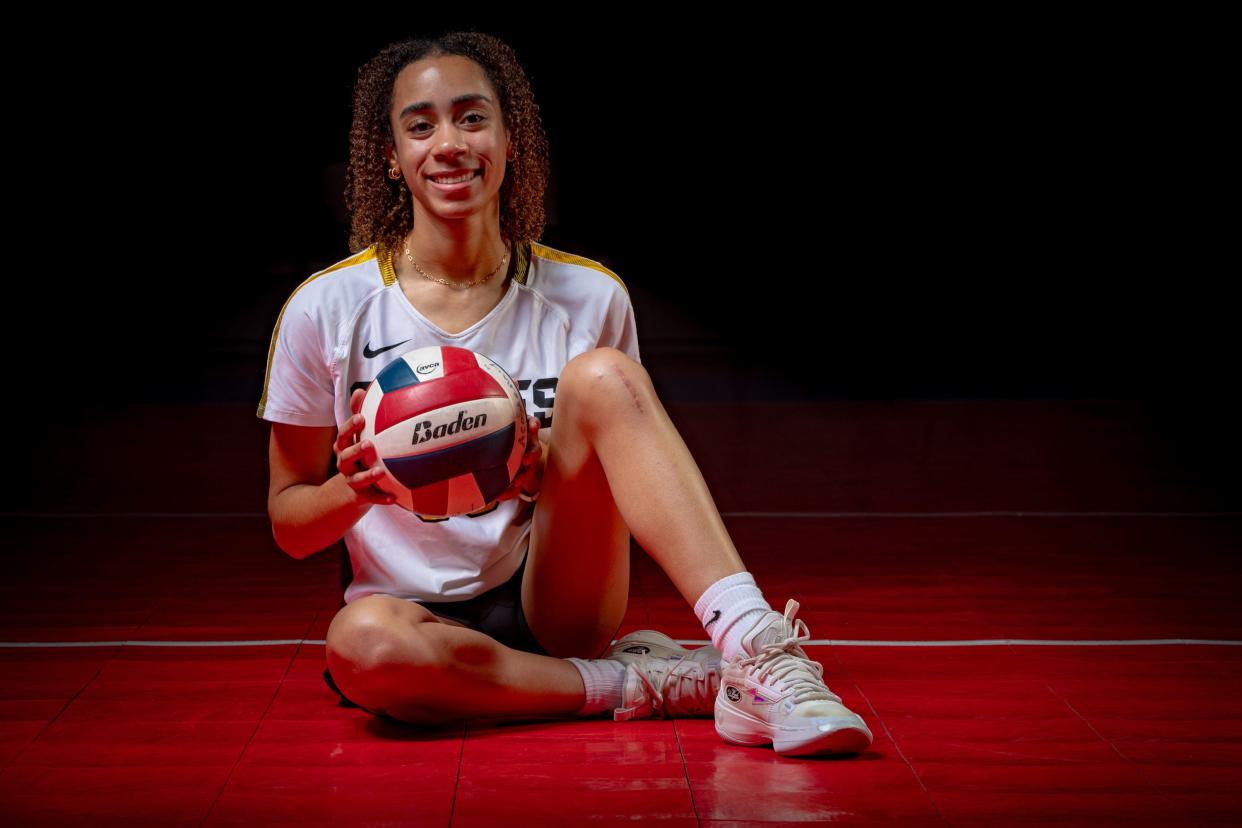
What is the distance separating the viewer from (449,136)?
1.82m

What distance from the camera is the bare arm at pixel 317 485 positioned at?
164cm

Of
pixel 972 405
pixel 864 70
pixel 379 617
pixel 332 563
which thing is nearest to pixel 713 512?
pixel 379 617

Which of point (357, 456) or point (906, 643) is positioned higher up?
point (357, 456)

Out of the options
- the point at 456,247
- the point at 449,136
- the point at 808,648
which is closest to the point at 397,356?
the point at 456,247

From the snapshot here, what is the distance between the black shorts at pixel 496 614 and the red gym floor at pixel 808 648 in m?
0.14

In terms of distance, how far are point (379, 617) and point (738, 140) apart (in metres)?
5.61

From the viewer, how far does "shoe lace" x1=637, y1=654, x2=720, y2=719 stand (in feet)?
6.07

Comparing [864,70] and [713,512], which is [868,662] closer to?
[713,512]

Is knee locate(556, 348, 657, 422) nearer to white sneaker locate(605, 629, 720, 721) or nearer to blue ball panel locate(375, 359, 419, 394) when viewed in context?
blue ball panel locate(375, 359, 419, 394)

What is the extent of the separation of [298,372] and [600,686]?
606mm

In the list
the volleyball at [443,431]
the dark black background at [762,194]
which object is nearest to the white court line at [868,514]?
the volleyball at [443,431]

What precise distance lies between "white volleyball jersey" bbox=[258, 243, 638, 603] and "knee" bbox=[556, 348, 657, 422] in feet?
0.35

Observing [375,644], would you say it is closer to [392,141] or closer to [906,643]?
[392,141]

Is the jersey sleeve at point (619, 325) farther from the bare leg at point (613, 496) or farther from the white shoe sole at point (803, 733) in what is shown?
the white shoe sole at point (803, 733)
